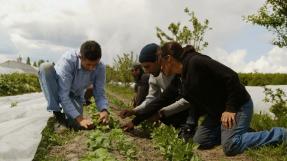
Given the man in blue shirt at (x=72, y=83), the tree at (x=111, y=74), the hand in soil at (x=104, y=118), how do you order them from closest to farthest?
the hand in soil at (x=104, y=118), the man in blue shirt at (x=72, y=83), the tree at (x=111, y=74)

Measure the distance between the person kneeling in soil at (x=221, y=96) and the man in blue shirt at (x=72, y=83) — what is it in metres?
0.88

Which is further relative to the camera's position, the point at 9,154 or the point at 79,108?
the point at 79,108

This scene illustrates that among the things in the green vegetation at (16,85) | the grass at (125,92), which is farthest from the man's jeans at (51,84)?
the grass at (125,92)

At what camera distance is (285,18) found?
894 cm

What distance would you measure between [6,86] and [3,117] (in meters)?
7.91

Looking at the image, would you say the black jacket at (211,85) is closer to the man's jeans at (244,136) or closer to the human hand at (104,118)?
the man's jeans at (244,136)

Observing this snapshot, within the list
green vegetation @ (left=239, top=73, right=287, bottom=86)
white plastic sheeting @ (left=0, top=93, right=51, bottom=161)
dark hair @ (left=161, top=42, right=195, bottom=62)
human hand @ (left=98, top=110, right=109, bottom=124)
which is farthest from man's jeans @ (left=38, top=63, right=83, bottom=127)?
green vegetation @ (left=239, top=73, right=287, bottom=86)

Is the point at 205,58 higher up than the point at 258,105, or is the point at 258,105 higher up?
the point at 205,58

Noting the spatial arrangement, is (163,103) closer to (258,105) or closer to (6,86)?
(258,105)

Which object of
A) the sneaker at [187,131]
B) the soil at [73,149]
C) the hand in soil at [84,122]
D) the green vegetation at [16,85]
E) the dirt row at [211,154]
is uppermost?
the green vegetation at [16,85]

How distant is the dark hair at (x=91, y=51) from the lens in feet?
15.6

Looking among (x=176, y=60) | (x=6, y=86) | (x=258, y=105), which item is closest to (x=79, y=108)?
(x=176, y=60)

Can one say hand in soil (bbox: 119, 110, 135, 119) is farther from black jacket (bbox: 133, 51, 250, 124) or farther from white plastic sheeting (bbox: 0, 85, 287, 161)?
white plastic sheeting (bbox: 0, 85, 287, 161)

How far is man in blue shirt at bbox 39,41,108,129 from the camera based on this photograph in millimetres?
5117
